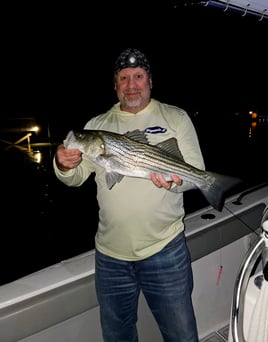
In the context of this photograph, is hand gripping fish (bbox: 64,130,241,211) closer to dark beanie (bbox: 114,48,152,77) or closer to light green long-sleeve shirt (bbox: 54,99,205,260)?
light green long-sleeve shirt (bbox: 54,99,205,260)

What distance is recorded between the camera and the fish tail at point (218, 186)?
8.34 feet

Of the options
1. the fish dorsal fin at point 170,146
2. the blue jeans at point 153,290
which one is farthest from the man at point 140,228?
the fish dorsal fin at point 170,146

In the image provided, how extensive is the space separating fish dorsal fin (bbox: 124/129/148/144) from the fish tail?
60 cm

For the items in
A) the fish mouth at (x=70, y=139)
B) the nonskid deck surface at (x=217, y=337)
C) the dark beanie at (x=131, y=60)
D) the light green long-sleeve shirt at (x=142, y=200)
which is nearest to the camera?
the fish mouth at (x=70, y=139)

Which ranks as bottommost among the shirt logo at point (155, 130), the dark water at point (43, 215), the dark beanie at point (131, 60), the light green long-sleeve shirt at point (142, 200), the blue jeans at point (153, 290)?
the dark water at point (43, 215)

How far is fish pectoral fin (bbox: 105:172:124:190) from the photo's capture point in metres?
2.43

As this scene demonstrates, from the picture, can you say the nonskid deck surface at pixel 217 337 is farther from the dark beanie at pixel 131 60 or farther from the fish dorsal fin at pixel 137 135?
the dark beanie at pixel 131 60

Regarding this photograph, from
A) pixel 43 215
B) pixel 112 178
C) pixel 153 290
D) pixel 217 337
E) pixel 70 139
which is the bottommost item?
pixel 43 215

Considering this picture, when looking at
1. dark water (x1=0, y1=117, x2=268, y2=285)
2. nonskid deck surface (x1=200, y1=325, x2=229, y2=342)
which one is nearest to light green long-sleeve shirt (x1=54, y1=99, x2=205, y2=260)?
nonskid deck surface (x1=200, y1=325, x2=229, y2=342)

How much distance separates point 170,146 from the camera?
2486 millimetres

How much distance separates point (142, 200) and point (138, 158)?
329mm

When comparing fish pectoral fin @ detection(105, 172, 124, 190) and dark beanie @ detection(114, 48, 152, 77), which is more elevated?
dark beanie @ detection(114, 48, 152, 77)

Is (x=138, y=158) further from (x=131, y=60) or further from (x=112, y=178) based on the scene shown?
Result: (x=131, y=60)

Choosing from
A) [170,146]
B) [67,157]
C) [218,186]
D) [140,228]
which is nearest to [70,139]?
[67,157]
